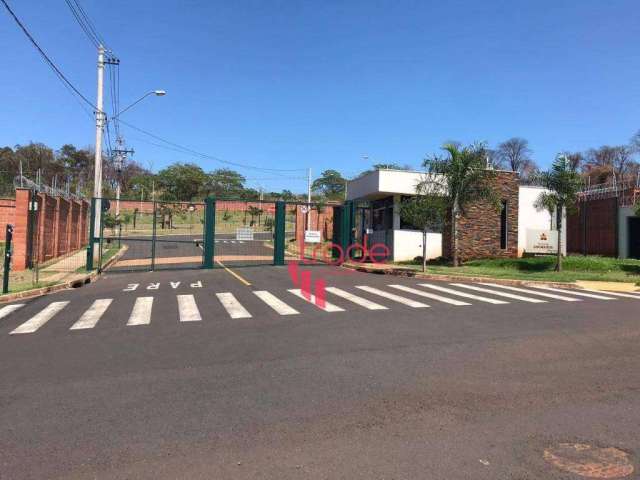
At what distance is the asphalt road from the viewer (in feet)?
13.6

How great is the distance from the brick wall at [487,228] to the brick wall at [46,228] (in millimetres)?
19297

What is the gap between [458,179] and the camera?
2422cm

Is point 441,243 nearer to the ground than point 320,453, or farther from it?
farther from it

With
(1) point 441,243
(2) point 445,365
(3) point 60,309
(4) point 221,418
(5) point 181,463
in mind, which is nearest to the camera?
(5) point 181,463

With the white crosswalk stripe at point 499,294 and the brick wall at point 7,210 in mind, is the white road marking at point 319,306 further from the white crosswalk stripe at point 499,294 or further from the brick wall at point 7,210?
the brick wall at point 7,210

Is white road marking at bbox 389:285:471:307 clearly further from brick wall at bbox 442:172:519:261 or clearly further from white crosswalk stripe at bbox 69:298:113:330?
brick wall at bbox 442:172:519:261

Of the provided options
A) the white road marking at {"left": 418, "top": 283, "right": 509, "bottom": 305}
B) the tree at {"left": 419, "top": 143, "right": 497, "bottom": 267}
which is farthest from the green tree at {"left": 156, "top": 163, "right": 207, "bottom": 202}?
the white road marking at {"left": 418, "top": 283, "right": 509, "bottom": 305}

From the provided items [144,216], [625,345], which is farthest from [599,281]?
[144,216]

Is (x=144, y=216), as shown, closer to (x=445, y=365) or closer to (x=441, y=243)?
(x=441, y=243)

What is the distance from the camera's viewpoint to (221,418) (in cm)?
507

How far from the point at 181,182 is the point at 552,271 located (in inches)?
2708

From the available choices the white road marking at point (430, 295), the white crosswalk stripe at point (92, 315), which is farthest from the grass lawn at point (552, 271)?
the white crosswalk stripe at point (92, 315)

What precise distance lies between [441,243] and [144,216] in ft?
111

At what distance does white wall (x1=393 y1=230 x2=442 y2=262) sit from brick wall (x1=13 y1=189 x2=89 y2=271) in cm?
Result: 1715
